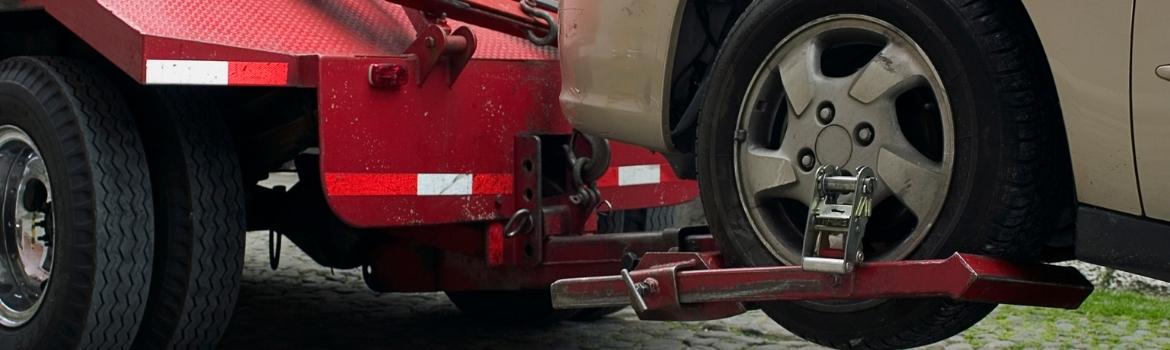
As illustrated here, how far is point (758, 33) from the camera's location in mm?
3525

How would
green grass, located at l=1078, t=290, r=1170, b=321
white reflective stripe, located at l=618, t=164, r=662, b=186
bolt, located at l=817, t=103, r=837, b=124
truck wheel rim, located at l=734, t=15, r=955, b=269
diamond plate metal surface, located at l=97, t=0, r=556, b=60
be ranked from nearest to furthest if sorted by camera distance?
truck wheel rim, located at l=734, t=15, r=955, b=269 → bolt, located at l=817, t=103, r=837, b=124 → diamond plate metal surface, located at l=97, t=0, r=556, b=60 → white reflective stripe, located at l=618, t=164, r=662, b=186 → green grass, located at l=1078, t=290, r=1170, b=321

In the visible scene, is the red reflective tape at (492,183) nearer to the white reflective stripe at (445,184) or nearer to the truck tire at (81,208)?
the white reflective stripe at (445,184)

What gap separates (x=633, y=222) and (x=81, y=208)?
2054 millimetres

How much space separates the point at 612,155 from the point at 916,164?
81.9 inches

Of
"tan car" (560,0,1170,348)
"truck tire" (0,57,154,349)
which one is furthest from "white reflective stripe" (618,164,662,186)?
"truck tire" (0,57,154,349)

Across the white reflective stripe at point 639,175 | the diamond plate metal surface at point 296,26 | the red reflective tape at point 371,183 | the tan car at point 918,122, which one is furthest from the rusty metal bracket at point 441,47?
the white reflective stripe at point 639,175

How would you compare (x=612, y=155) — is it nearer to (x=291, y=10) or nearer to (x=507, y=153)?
(x=507, y=153)

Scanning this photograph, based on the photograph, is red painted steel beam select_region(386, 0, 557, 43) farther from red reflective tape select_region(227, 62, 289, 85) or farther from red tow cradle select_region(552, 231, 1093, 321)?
red tow cradle select_region(552, 231, 1093, 321)

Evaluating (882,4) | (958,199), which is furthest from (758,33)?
(958,199)

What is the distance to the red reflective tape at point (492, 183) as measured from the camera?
480 centimetres

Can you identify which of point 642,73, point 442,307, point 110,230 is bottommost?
point 442,307

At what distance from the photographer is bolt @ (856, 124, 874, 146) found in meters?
3.29

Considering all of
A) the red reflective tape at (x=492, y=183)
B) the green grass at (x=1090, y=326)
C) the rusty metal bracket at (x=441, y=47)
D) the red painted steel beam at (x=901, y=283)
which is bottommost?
the green grass at (x=1090, y=326)

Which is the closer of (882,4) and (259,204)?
(882,4)
